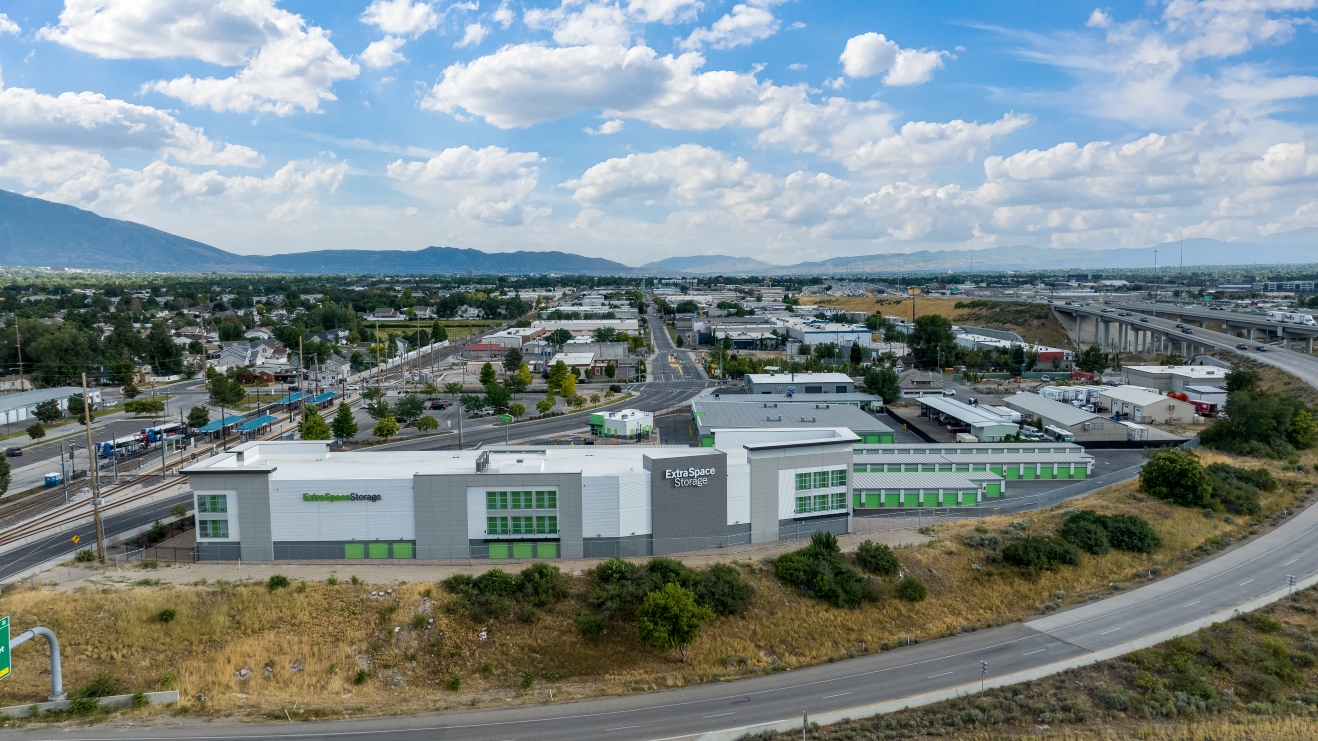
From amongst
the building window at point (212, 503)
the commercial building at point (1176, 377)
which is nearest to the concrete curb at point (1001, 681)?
the building window at point (212, 503)

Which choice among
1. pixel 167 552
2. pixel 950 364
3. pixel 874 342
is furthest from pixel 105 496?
pixel 874 342

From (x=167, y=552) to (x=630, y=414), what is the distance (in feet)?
113

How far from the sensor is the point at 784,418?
5738 cm

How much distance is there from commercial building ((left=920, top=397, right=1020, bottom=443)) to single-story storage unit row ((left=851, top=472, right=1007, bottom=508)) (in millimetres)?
13733

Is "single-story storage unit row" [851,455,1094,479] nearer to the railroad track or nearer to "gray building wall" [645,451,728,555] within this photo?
"gray building wall" [645,451,728,555]

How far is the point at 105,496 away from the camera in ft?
149

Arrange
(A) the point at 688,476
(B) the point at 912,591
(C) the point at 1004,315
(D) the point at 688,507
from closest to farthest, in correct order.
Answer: (B) the point at 912,591, (A) the point at 688,476, (D) the point at 688,507, (C) the point at 1004,315

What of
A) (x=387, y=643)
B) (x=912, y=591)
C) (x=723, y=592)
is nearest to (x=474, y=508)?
(x=387, y=643)

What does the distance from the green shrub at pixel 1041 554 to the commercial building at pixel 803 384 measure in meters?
40.3

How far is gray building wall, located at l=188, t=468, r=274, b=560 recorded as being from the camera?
1345 inches

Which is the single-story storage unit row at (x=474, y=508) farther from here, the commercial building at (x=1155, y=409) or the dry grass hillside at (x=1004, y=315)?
the dry grass hillside at (x=1004, y=315)

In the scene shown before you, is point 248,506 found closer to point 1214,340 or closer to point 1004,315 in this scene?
point 1214,340

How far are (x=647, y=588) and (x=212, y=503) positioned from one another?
20379mm

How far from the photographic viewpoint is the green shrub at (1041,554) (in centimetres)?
3584
